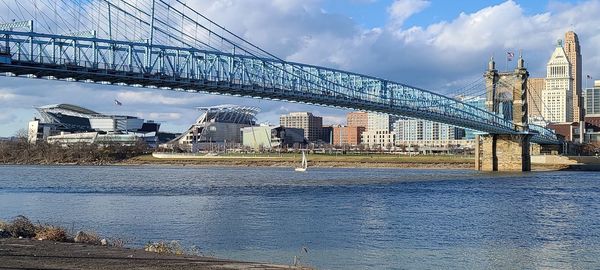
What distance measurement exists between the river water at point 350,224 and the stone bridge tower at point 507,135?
58.0 m

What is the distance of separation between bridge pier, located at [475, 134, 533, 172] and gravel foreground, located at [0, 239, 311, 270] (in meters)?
101

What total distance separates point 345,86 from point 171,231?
5354cm

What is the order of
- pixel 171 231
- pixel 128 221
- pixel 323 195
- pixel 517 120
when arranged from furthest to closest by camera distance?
pixel 517 120 → pixel 323 195 → pixel 128 221 → pixel 171 231

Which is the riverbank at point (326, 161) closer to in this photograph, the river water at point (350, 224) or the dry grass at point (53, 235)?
the river water at point (350, 224)

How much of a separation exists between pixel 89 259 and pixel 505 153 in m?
106

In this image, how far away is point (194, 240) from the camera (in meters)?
27.3

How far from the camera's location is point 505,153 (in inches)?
4555

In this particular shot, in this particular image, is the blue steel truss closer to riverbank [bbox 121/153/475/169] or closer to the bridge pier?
the bridge pier

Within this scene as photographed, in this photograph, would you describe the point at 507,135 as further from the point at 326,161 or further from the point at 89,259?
the point at 89,259

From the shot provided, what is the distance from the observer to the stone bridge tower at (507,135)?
11462cm

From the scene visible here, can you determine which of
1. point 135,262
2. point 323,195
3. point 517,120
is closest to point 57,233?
point 135,262

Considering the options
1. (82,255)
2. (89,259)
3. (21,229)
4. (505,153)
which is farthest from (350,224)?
(505,153)

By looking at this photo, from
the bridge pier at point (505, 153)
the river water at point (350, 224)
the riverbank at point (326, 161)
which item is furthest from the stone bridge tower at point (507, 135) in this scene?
the river water at point (350, 224)

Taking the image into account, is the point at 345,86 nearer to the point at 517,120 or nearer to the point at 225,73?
the point at 225,73
